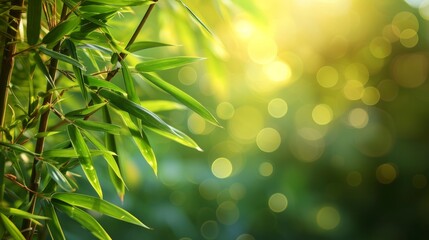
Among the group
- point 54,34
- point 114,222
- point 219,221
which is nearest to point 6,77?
point 54,34

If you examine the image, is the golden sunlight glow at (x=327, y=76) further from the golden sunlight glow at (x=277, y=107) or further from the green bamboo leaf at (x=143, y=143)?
the green bamboo leaf at (x=143, y=143)

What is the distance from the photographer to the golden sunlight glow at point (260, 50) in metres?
2.67

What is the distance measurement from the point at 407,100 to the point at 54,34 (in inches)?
→ 89.2

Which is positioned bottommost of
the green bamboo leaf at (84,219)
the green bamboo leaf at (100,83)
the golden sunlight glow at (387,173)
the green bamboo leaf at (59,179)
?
the green bamboo leaf at (84,219)

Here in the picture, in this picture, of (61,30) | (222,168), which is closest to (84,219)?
(61,30)

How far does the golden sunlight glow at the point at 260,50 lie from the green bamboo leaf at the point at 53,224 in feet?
6.08

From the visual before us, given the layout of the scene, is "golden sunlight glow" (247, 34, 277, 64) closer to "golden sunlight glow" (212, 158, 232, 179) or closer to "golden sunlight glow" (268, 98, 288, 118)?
"golden sunlight glow" (268, 98, 288, 118)

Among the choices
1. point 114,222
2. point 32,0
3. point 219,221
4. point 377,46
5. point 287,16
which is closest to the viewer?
point 32,0

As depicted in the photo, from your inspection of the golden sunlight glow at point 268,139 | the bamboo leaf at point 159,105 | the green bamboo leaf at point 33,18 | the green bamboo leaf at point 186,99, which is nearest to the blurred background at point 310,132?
the golden sunlight glow at point 268,139

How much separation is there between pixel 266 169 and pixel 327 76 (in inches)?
19.2

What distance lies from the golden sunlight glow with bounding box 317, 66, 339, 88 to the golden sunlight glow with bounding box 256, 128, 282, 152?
293mm

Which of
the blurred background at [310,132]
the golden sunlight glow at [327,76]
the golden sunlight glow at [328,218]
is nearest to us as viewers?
the blurred background at [310,132]

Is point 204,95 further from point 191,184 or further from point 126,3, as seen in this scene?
point 126,3

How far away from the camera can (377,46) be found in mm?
2873
